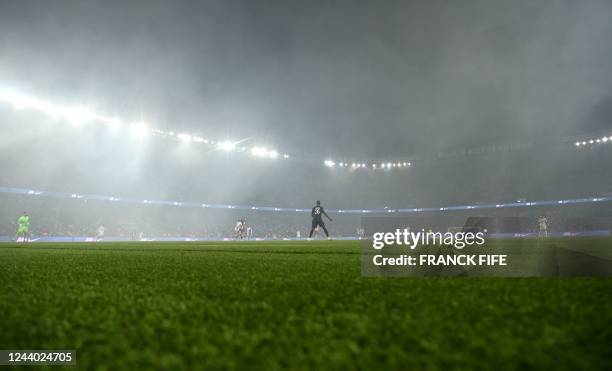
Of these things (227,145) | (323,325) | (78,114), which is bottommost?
(323,325)

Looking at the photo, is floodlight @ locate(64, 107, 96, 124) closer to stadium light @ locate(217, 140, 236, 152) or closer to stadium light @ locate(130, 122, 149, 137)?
stadium light @ locate(130, 122, 149, 137)

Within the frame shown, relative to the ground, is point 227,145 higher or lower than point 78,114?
lower

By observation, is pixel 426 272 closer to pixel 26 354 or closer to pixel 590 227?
pixel 26 354

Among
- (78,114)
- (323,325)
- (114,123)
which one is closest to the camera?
(323,325)

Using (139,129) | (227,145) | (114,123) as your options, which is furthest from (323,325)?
(227,145)

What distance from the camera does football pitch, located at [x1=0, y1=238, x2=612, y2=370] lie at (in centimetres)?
90

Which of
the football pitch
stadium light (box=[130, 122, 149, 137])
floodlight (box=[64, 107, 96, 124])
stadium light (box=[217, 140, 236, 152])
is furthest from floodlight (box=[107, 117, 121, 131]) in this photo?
the football pitch

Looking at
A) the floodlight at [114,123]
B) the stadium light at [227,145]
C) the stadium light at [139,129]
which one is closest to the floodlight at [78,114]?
the floodlight at [114,123]

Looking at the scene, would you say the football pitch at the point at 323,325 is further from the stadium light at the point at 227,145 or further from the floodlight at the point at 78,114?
the stadium light at the point at 227,145

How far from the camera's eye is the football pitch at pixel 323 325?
90 cm

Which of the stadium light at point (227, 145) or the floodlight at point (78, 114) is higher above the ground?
the floodlight at point (78, 114)

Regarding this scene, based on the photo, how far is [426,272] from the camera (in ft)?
8.53

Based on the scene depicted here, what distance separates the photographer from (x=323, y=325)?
1215 millimetres

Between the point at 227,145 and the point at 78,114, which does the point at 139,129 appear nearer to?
the point at 78,114
